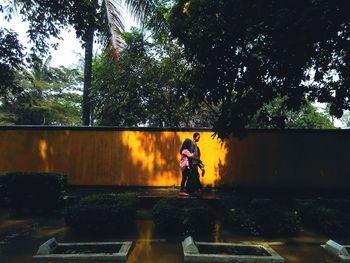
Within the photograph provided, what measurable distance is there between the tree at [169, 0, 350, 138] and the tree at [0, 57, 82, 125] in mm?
26181

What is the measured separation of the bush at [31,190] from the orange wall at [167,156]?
3.94 meters

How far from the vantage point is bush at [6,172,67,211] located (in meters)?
9.69

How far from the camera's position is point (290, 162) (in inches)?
546

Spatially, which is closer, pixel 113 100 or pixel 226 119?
pixel 226 119

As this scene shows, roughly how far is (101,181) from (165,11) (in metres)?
9.40

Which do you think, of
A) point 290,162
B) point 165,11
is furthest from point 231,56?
point 165,11

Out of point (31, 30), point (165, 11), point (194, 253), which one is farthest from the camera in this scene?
point (165, 11)

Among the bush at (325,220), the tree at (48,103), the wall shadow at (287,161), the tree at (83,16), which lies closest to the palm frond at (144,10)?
the tree at (83,16)

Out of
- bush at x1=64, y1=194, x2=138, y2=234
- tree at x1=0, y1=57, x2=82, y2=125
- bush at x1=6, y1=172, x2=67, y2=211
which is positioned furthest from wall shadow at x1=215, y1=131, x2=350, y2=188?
tree at x1=0, y1=57, x2=82, y2=125

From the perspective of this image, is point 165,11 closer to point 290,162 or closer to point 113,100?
point 113,100

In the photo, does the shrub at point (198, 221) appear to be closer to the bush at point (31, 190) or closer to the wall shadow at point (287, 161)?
the bush at point (31, 190)

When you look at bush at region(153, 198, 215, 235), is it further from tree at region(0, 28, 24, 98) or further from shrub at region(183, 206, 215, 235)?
tree at region(0, 28, 24, 98)

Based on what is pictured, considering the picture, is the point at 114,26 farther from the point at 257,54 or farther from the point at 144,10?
the point at 257,54

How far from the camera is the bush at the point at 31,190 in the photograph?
9688 mm
